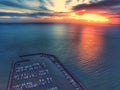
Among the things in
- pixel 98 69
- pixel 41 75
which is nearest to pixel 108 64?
pixel 98 69

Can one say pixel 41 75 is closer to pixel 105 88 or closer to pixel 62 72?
pixel 62 72

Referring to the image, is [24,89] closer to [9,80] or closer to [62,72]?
[9,80]

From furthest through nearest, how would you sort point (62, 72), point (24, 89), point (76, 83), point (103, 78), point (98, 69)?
point (98, 69) → point (62, 72) → point (103, 78) → point (76, 83) → point (24, 89)

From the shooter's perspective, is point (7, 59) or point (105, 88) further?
point (7, 59)

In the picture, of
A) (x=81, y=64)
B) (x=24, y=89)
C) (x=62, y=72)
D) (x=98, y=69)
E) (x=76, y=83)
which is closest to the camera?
(x=24, y=89)

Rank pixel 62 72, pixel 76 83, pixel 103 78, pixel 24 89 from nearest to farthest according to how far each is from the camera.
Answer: pixel 24 89 < pixel 76 83 < pixel 103 78 < pixel 62 72

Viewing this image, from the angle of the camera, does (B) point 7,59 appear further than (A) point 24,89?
Yes

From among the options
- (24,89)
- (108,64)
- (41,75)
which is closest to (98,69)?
(108,64)

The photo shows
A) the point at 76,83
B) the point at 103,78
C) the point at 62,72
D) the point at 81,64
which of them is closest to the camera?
the point at 76,83

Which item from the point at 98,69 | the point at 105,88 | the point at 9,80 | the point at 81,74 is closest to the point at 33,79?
the point at 9,80
